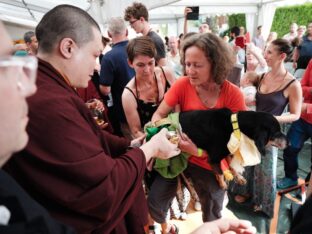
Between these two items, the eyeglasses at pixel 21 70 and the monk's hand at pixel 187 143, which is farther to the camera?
the monk's hand at pixel 187 143

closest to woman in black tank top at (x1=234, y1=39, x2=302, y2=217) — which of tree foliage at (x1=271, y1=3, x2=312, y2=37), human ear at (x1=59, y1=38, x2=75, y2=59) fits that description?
human ear at (x1=59, y1=38, x2=75, y2=59)

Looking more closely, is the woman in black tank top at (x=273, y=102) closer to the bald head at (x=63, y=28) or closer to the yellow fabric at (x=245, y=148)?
the yellow fabric at (x=245, y=148)

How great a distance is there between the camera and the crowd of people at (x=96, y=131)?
587mm

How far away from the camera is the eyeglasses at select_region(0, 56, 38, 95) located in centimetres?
47

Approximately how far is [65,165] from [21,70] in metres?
0.33

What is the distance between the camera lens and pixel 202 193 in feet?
5.62

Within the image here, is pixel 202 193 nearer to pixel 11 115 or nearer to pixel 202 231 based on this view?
pixel 202 231

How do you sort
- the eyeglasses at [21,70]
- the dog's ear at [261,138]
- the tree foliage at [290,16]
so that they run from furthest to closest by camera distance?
the tree foliage at [290,16]
the dog's ear at [261,138]
the eyeglasses at [21,70]

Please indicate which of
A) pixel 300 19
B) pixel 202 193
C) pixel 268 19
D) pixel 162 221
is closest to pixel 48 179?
pixel 202 193

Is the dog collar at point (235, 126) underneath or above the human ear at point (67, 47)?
underneath

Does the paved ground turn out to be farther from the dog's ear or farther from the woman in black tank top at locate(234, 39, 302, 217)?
the dog's ear

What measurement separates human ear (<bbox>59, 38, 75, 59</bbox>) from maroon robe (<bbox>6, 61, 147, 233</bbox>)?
0.14 m

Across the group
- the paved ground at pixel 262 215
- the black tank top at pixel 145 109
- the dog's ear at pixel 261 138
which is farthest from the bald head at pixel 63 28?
the paved ground at pixel 262 215

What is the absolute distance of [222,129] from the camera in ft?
4.34
